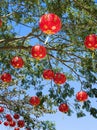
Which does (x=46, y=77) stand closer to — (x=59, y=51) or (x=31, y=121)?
(x=59, y=51)

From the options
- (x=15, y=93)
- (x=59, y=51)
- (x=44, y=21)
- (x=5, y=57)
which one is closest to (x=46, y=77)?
(x=59, y=51)

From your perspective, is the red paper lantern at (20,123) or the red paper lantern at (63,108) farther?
the red paper lantern at (20,123)

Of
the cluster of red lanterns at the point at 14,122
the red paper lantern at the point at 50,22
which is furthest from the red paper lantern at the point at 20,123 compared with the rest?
the red paper lantern at the point at 50,22

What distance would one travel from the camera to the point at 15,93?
12.4 meters

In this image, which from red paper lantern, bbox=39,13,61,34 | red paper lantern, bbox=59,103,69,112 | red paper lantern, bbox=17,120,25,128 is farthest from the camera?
red paper lantern, bbox=17,120,25,128

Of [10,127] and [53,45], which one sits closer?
[53,45]

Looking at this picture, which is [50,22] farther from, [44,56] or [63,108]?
[63,108]

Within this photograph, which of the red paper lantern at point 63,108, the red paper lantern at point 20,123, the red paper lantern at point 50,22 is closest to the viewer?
the red paper lantern at point 50,22

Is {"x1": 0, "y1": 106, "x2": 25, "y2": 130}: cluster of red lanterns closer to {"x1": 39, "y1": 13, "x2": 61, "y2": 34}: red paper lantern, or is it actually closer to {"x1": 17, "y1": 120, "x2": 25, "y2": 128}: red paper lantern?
{"x1": 17, "y1": 120, "x2": 25, "y2": 128}: red paper lantern

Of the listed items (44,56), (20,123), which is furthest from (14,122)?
(44,56)

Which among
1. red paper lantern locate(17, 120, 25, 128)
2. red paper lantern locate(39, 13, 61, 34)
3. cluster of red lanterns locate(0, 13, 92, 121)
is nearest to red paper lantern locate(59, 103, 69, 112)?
cluster of red lanterns locate(0, 13, 92, 121)

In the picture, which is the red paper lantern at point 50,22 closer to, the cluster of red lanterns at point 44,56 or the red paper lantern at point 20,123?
the cluster of red lanterns at point 44,56

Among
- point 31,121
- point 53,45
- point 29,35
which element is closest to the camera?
point 29,35

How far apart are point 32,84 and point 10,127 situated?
239 cm
